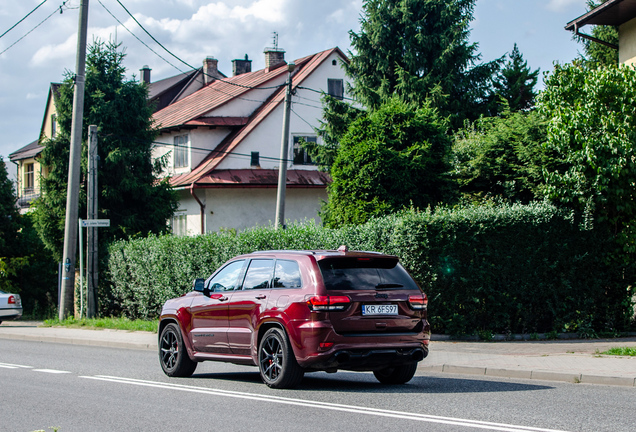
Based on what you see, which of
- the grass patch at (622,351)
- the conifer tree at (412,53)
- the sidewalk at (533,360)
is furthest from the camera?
the conifer tree at (412,53)

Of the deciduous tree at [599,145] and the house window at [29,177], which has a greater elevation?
the house window at [29,177]

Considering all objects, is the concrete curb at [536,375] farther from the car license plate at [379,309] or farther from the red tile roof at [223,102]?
the red tile roof at [223,102]

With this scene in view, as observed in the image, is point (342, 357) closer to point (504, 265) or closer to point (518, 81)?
point (504, 265)

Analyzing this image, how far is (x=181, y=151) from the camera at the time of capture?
38.1 m

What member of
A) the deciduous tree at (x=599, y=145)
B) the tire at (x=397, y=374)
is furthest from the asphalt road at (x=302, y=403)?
the deciduous tree at (x=599, y=145)

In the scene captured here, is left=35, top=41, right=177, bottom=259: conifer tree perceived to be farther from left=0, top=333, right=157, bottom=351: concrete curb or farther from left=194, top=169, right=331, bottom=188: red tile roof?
left=194, top=169, right=331, bottom=188: red tile roof

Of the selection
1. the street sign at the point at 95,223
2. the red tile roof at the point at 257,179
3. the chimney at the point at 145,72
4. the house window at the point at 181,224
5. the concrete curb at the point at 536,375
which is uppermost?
the chimney at the point at 145,72

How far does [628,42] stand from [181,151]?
2182 cm

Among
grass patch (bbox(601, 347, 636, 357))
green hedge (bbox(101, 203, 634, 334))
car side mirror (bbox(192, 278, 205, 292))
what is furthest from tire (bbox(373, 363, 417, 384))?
green hedge (bbox(101, 203, 634, 334))

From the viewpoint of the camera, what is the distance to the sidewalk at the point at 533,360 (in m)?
11.0

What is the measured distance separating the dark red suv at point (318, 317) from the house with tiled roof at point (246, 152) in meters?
24.1

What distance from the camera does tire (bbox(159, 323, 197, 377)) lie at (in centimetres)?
1155

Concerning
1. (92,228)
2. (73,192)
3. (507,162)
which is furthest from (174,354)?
(73,192)

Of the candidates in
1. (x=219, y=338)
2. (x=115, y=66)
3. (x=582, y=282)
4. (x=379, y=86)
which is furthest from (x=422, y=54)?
(x=219, y=338)
